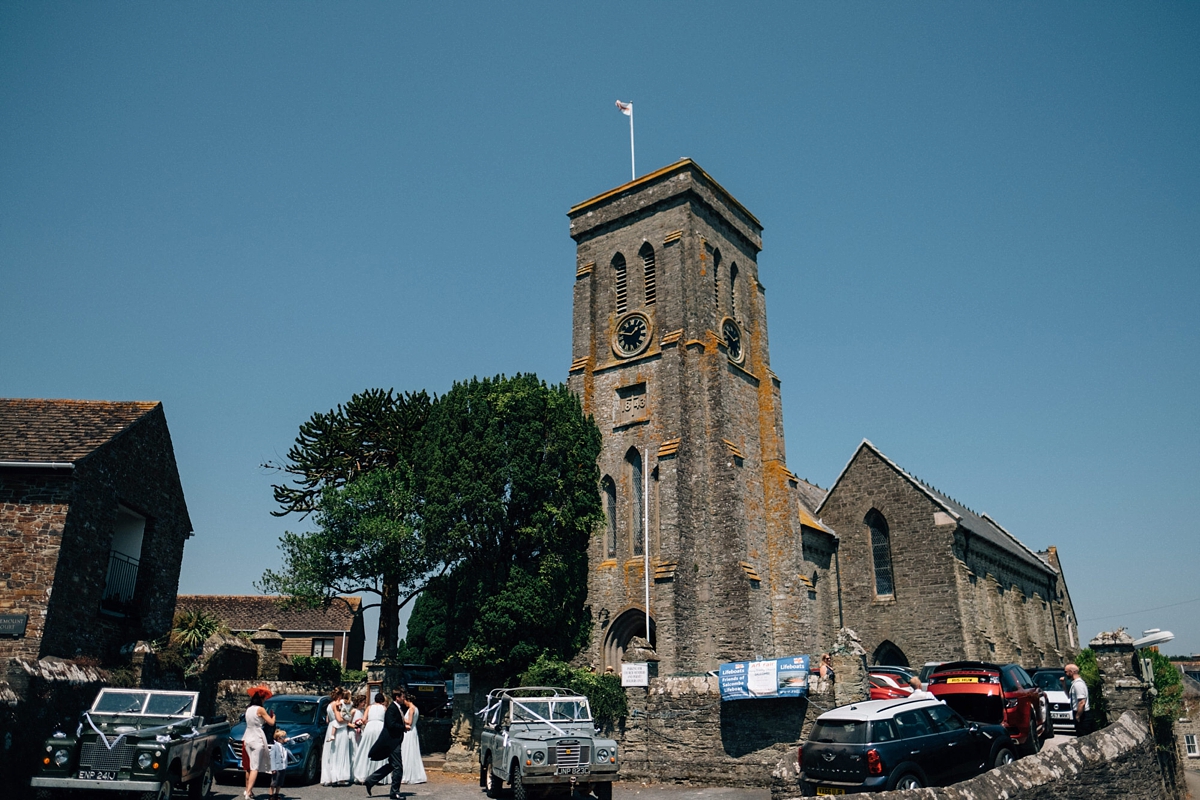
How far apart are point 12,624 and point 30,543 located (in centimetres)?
182

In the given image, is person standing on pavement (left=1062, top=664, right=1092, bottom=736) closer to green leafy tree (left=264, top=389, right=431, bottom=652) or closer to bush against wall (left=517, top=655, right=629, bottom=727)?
bush against wall (left=517, top=655, right=629, bottom=727)

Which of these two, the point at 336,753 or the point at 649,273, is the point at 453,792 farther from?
the point at 649,273

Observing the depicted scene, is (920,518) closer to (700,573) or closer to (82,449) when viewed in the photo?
(700,573)

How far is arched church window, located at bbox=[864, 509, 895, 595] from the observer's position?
39500mm

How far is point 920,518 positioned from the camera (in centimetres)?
3884

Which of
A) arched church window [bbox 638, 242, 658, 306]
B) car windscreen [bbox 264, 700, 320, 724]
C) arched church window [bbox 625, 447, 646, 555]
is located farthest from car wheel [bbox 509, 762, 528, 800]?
arched church window [bbox 638, 242, 658, 306]

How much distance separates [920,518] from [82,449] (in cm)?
3396

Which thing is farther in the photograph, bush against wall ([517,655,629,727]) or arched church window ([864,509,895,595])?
arched church window ([864,509,895,595])

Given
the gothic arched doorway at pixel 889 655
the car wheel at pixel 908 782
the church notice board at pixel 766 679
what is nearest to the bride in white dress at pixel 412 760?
the church notice board at pixel 766 679

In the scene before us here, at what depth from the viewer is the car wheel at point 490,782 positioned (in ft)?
52.0

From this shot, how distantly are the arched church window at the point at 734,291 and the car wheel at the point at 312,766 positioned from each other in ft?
88.7

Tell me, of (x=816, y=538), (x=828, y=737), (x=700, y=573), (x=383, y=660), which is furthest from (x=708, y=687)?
(x=816, y=538)

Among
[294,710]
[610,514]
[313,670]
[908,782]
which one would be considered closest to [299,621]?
[313,670]

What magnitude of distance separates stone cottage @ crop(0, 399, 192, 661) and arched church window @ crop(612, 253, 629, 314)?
20.2 metres
